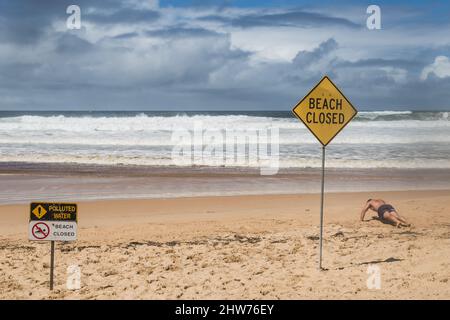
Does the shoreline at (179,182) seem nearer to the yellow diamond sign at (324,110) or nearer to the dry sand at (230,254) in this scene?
the dry sand at (230,254)

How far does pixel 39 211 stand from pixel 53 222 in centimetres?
20

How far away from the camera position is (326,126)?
7.14 meters

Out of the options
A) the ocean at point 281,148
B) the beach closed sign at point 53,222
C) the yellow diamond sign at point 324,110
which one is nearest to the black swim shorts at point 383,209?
the yellow diamond sign at point 324,110

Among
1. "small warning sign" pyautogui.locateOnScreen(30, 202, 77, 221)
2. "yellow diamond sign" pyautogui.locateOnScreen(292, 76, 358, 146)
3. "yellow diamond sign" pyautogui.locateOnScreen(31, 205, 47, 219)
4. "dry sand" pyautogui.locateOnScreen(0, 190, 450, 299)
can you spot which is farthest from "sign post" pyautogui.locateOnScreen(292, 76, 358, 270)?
"yellow diamond sign" pyautogui.locateOnScreen(31, 205, 47, 219)

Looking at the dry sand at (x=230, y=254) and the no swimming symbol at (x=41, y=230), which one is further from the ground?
the no swimming symbol at (x=41, y=230)

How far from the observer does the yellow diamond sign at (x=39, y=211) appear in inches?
231

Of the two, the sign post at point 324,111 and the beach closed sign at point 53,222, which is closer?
the beach closed sign at point 53,222

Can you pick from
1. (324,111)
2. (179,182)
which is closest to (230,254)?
(324,111)

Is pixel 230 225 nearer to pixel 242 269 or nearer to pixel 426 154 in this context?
pixel 242 269

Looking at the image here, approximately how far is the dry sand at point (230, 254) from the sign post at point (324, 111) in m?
0.91

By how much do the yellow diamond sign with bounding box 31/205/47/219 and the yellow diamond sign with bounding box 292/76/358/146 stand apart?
3.52 m

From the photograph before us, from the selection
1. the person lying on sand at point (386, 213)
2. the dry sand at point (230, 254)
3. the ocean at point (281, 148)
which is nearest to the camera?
the dry sand at point (230, 254)

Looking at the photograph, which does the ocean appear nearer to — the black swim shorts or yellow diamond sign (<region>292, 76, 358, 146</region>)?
the black swim shorts
